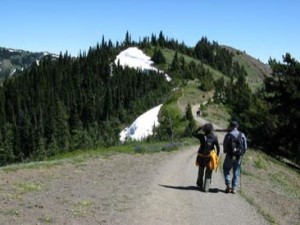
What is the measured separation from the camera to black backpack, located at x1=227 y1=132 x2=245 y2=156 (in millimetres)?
16203

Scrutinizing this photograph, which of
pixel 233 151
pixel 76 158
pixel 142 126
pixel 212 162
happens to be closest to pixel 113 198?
pixel 212 162

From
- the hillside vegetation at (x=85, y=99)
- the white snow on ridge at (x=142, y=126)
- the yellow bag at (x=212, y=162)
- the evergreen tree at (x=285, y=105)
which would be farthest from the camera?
the hillside vegetation at (x=85, y=99)

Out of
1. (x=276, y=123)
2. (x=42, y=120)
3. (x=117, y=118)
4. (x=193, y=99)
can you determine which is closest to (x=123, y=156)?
(x=276, y=123)

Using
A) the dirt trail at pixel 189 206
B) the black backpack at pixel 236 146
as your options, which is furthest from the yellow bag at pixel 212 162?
the dirt trail at pixel 189 206

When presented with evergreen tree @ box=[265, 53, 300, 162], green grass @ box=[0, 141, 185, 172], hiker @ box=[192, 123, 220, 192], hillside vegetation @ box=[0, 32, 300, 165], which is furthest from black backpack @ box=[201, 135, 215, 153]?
hillside vegetation @ box=[0, 32, 300, 165]

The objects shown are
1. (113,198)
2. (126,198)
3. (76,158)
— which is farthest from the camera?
(76,158)

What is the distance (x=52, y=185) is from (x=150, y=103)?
10320 cm

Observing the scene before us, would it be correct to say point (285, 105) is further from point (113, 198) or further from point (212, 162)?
point (113, 198)

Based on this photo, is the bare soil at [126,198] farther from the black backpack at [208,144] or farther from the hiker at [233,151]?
the black backpack at [208,144]

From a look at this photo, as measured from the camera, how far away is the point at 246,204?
48.8ft

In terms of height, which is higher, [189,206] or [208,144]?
[208,144]

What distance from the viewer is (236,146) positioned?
16234mm

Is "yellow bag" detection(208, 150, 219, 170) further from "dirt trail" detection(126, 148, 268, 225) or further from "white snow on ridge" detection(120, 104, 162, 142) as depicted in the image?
"white snow on ridge" detection(120, 104, 162, 142)

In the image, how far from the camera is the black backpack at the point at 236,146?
1620 centimetres
